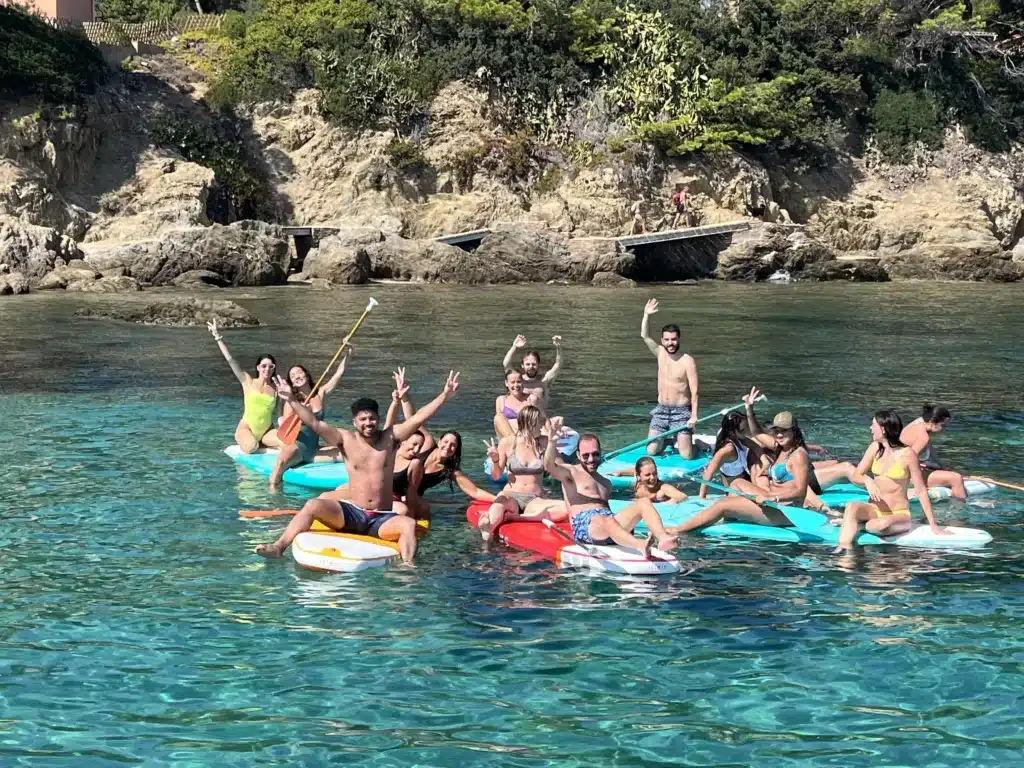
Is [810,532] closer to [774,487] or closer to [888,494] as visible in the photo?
[888,494]

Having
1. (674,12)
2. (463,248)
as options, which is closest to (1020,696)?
(463,248)

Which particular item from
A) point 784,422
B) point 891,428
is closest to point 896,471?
point 891,428

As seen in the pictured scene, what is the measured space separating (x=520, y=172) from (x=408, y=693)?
37.4m

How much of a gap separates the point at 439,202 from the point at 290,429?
30.5 metres

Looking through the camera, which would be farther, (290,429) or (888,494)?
(290,429)

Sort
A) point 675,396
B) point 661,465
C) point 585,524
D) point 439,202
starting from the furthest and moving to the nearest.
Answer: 1. point 439,202
2. point 675,396
3. point 661,465
4. point 585,524

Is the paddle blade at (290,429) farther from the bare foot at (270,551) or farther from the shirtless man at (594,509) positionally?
the shirtless man at (594,509)

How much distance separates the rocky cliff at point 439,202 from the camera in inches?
1409

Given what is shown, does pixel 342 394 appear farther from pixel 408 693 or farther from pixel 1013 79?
pixel 1013 79

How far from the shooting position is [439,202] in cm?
4234

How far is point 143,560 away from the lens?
9648mm

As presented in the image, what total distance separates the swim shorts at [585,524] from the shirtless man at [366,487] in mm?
1235

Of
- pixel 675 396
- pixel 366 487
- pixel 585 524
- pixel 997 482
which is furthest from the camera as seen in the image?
pixel 675 396

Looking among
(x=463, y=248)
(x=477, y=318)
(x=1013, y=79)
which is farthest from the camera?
(x=1013, y=79)
